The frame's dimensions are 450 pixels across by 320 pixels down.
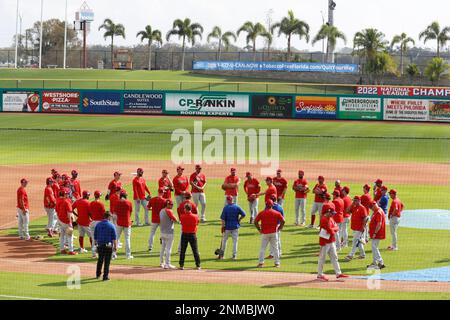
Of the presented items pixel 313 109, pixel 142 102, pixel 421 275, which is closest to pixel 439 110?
pixel 313 109

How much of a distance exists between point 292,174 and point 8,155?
16.1m

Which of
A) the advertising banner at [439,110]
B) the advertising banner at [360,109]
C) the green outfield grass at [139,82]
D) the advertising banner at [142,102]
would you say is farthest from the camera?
the green outfield grass at [139,82]

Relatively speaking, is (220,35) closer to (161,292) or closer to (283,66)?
(283,66)

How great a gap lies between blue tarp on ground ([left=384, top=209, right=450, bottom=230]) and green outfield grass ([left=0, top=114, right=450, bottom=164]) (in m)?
9.74

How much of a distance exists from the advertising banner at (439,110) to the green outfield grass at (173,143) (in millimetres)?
1058

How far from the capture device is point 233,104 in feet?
191

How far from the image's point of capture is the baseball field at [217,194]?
15336 millimetres

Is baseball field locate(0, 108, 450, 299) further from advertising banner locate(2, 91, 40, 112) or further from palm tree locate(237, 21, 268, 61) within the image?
palm tree locate(237, 21, 268, 61)

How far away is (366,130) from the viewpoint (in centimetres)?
5203

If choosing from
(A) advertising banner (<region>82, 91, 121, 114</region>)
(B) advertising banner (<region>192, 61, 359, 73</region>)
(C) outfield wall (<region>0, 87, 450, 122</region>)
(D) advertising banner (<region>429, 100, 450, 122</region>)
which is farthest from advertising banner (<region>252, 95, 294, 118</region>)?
(B) advertising banner (<region>192, 61, 359, 73</region>)

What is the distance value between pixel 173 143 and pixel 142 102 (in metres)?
13.4

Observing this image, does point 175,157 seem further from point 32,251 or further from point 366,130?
point 32,251

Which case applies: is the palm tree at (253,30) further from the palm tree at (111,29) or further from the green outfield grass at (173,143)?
the green outfield grass at (173,143)

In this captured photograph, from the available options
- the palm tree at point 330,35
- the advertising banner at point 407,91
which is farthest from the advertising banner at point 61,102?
the palm tree at point 330,35
